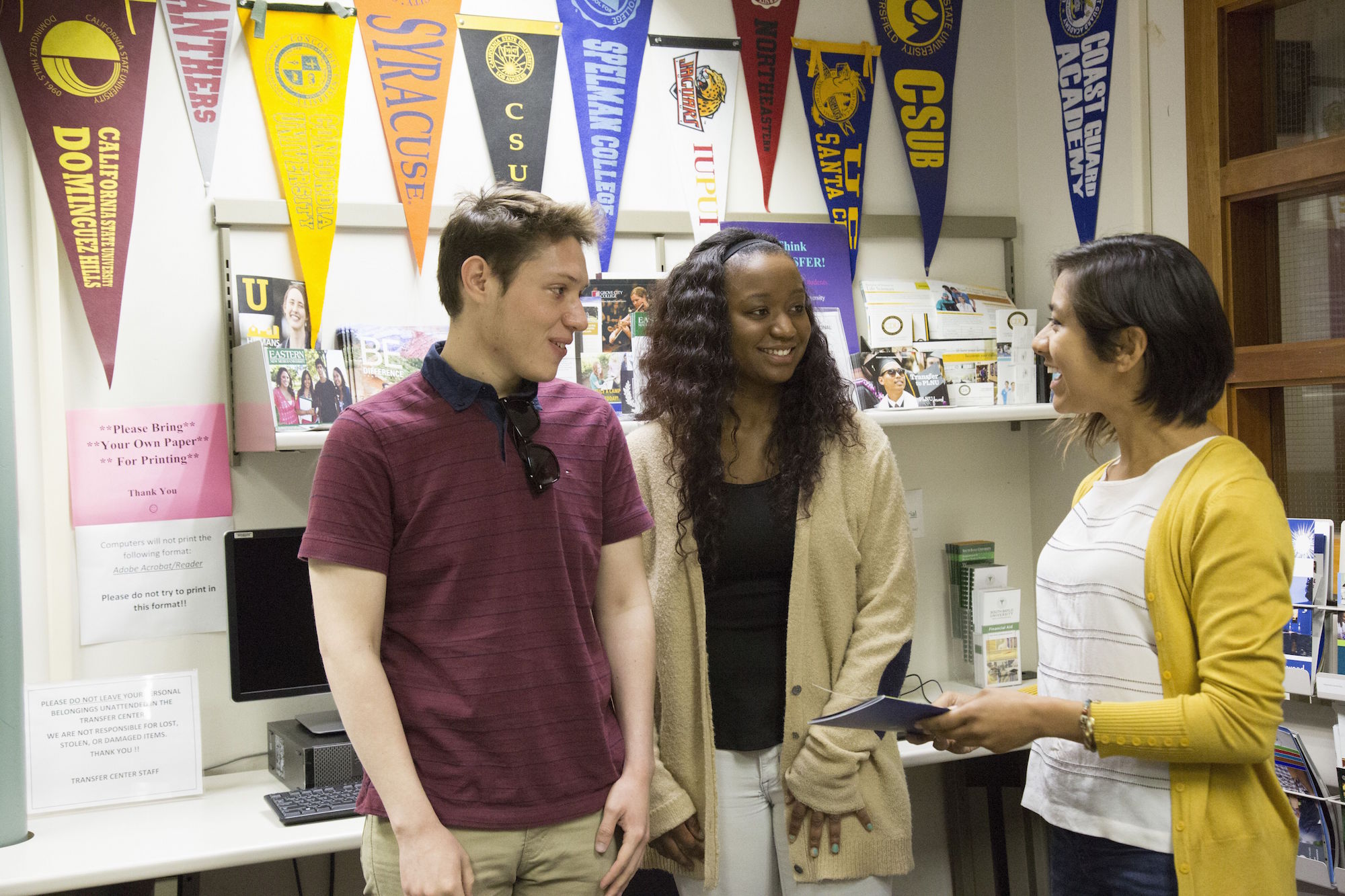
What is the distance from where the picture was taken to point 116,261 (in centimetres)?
227

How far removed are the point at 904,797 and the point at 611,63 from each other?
1834mm

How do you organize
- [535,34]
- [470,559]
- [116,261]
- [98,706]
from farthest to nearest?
[535,34]
[116,261]
[98,706]
[470,559]

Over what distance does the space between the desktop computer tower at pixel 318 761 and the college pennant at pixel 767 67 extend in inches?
65.3

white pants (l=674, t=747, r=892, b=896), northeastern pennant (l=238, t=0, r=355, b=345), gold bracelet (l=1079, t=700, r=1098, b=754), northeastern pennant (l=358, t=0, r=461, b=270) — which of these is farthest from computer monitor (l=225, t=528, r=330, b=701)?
gold bracelet (l=1079, t=700, r=1098, b=754)

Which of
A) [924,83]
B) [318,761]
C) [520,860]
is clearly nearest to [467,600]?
[520,860]

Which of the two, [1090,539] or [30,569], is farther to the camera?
[30,569]

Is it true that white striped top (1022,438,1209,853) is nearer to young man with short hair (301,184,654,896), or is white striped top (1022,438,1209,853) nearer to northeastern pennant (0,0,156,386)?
young man with short hair (301,184,654,896)

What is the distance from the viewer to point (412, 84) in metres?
2.49

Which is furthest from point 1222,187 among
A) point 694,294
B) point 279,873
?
point 279,873

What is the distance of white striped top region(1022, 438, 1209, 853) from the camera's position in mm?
1426

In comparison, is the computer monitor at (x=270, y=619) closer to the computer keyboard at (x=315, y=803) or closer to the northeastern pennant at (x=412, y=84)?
the computer keyboard at (x=315, y=803)

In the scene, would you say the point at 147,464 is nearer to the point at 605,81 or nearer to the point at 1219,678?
the point at 605,81

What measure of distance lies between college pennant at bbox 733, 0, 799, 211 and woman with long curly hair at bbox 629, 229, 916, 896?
1.14m

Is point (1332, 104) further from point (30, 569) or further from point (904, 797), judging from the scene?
point (30, 569)
